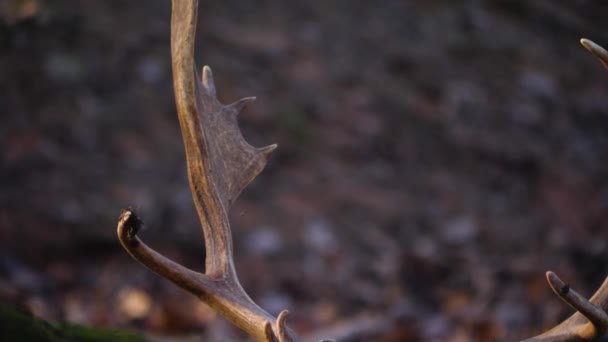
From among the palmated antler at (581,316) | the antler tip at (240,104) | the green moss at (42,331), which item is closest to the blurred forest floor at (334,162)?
the green moss at (42,331)

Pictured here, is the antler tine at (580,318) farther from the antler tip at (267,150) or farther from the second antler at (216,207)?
the antler tip at (267,150)

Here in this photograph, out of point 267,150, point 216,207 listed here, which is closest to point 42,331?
point 216,207

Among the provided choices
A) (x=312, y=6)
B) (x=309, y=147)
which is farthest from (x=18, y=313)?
(x=312, y=6)

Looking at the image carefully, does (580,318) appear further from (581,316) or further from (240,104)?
(240,104)

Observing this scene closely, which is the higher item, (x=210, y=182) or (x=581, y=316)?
(x=210, y=182)

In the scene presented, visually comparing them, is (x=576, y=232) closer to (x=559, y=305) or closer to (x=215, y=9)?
(x=559, y=305)

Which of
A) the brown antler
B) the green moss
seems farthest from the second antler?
the green moss

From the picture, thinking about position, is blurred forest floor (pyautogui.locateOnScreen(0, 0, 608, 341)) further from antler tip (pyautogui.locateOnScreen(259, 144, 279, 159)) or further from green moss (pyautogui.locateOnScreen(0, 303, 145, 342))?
antler tip (pyautogui.locateOnScreen(259, 144, 279, 159))
